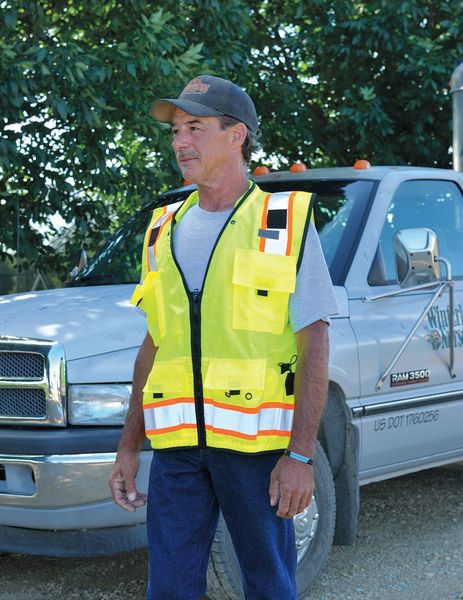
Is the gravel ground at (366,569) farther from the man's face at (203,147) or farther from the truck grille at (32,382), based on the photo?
the man's face at (203,147)

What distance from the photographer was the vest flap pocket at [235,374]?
8.60 ft

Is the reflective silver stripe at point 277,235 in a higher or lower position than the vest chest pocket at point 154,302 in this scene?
higher

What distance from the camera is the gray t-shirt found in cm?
268

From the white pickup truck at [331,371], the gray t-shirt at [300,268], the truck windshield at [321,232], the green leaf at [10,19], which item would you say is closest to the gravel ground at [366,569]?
the white pickup truck at [331,371]

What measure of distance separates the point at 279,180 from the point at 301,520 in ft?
6.41

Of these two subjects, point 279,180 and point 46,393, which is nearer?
point 46,393

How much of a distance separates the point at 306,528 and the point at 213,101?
2.12 m

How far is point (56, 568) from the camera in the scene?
16.1 ft

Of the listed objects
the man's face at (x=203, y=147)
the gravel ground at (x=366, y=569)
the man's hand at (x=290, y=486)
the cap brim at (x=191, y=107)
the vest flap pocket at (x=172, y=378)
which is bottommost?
the gravel ground at (x=366, y=569)

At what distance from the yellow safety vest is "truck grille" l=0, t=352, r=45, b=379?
4.44ft

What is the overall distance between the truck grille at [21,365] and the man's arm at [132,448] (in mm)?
1146

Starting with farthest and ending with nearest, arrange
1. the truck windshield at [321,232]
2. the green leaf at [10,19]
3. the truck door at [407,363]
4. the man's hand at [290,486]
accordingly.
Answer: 1. the green leaf at [10,19]
2. the truck windshield at [321,232]
3. the truck door at [407,363]
4. the man's hand at [290,486]

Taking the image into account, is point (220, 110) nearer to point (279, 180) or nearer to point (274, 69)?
point (279, 180)

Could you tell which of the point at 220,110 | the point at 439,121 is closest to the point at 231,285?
the point at 220,110
